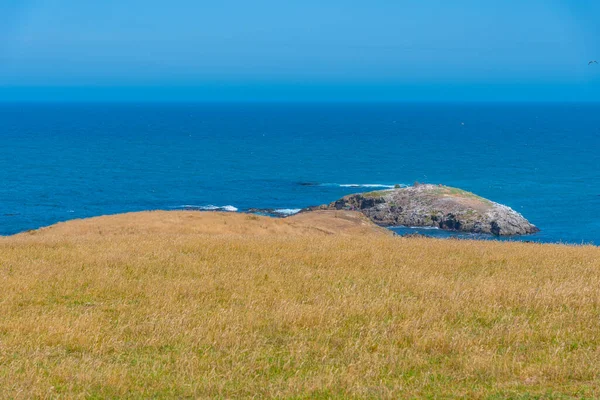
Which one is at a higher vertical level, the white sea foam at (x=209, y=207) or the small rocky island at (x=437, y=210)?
the small rocky island at (x=437, y=210)

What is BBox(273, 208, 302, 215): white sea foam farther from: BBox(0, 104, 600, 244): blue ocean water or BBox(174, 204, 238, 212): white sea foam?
BBox(174, 204, 238, 212): white sea foam

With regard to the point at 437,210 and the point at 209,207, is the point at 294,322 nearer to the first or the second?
the point at 437,210

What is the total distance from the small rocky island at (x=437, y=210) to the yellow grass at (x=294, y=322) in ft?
184

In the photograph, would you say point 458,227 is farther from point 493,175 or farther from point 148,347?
point 148,347

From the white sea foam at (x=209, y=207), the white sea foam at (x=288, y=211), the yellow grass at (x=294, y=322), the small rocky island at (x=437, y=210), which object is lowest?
the white sea foam at (x=209, y=207)

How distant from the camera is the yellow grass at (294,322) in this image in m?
9.91

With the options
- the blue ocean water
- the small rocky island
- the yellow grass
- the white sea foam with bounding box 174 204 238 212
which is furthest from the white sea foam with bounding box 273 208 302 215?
the yellow grass

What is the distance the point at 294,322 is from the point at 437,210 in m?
70.0

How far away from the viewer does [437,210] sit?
81375 millimetres

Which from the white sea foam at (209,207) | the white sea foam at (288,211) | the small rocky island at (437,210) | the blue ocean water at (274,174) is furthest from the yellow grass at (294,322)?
the white sea foam at (209,207)

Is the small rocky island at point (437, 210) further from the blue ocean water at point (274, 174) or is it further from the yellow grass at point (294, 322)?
the yellow grass at point (294, 322)

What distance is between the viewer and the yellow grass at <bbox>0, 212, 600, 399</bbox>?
991 cm

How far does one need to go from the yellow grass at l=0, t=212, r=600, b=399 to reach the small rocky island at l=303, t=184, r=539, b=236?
2210 inches

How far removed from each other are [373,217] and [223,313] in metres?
70.3
